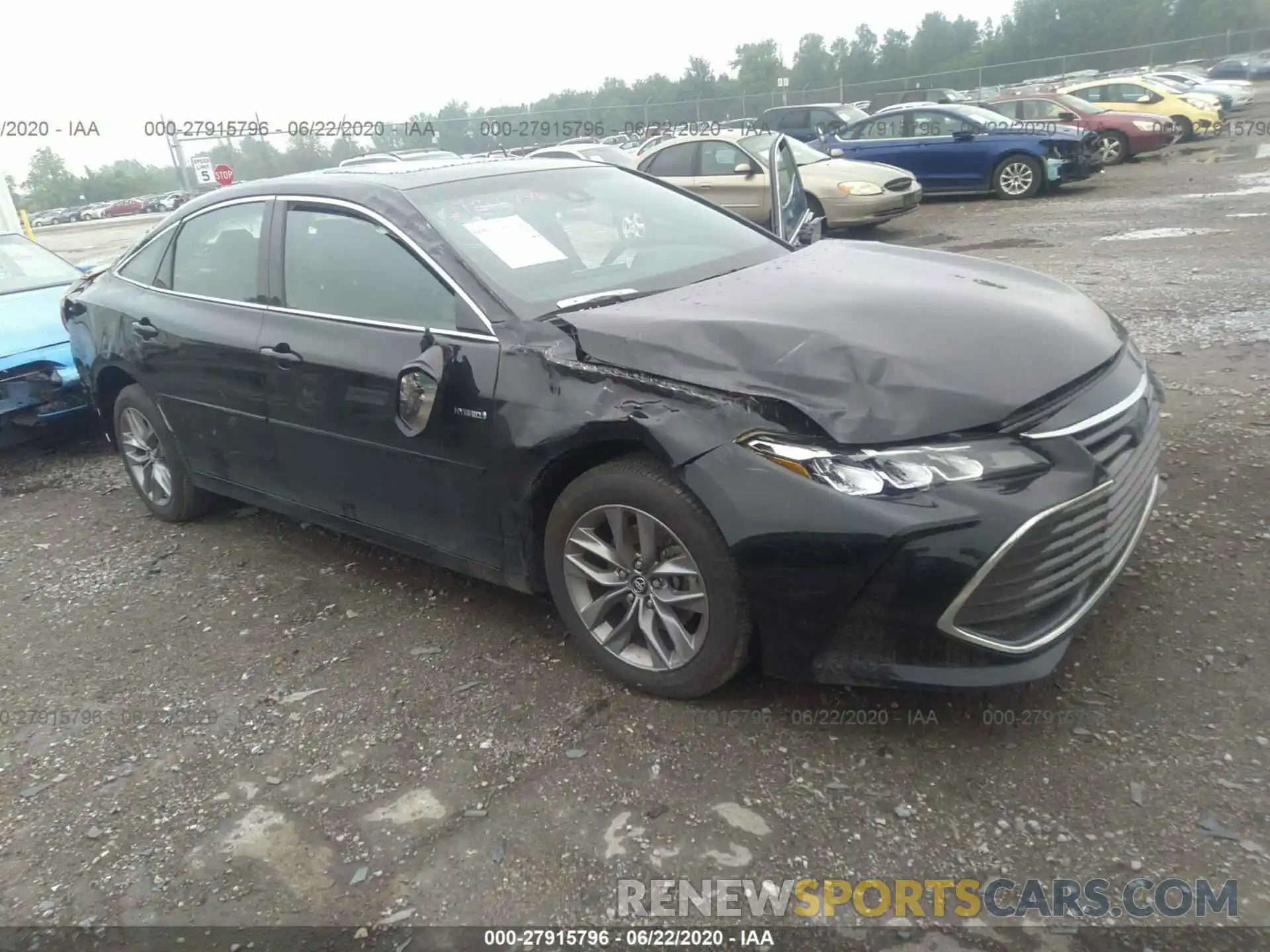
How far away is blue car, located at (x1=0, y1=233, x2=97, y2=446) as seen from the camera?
5867 millimetres

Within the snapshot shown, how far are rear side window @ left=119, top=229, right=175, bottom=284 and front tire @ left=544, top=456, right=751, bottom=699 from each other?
2.83m

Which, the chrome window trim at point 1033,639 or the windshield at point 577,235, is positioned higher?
→ the windshield at point 577,235

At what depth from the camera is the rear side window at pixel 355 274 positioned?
3357 millimetres

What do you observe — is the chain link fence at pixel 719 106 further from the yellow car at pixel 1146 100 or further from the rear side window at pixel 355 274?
the rear side window at pixel 355 274

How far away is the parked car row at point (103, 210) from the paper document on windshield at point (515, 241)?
3201 cm

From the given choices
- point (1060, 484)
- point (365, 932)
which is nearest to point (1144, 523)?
point (1060, 484)

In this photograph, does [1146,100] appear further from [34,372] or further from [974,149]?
[34,372]

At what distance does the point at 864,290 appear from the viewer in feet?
10.4

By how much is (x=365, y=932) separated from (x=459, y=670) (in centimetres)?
114

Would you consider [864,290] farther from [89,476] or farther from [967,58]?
[967,58]

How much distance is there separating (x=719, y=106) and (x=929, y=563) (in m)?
31.8

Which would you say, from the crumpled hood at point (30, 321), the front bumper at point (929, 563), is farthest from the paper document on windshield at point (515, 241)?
the crumpled hood at point (30, 321)

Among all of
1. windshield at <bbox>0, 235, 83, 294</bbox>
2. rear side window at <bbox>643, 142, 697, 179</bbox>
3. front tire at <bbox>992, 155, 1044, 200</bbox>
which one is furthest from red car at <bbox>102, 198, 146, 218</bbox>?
front tire at <bbox>992, 155, 1044, 200</bbox>

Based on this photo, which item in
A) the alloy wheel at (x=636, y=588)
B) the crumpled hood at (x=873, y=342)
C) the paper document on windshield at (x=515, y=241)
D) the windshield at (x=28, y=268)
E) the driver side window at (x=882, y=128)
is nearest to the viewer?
the crumpled hood at (x=873, y=342)
